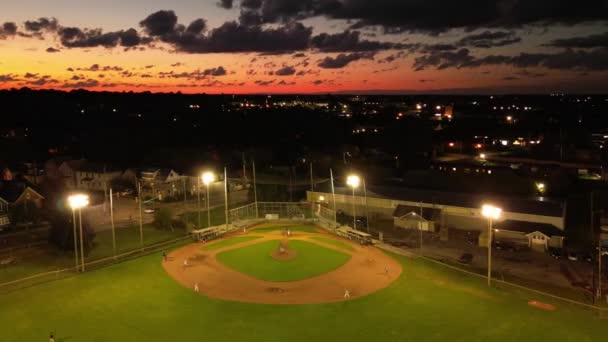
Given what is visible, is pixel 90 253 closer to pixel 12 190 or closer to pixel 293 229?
pixel 293 229

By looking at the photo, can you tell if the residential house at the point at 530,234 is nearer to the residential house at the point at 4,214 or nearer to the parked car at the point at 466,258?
the parked car at the point at 466,258

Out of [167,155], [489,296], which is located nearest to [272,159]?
[167,155]

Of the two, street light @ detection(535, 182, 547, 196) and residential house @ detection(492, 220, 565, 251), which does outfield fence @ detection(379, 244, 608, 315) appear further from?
street light @ detection(535, 182, 547, 196)

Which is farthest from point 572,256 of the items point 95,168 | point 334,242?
point 95,168

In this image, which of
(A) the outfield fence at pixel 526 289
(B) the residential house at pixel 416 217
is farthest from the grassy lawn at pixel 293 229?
(A) the outfield fence at pixel 526 289

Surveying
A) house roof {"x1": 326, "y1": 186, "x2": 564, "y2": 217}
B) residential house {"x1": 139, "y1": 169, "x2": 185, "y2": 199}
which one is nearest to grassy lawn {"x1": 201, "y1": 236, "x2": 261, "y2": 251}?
house roof {"x1": 326, "y1": 186, "x2": 564, "y2": 217}
